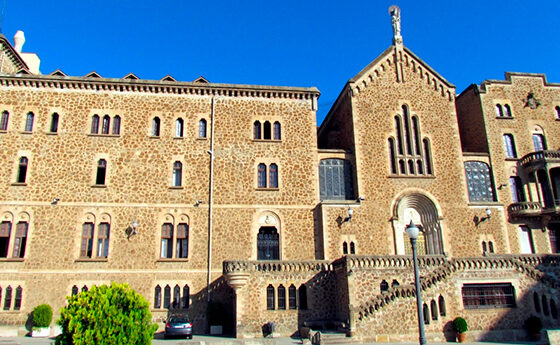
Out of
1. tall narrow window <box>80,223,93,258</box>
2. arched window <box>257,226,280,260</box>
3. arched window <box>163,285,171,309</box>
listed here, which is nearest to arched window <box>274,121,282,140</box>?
arched window <box>257,226,280,260</box>

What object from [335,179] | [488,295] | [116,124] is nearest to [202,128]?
[116,124]

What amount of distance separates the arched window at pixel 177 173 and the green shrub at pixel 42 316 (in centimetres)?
997

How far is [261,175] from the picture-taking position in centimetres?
3084

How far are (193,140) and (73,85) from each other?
8551 mm

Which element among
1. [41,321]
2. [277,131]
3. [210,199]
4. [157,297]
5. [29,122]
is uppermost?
[29,122]

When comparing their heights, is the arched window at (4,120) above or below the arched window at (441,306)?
above

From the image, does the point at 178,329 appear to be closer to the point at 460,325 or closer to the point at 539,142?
the point at 460,325

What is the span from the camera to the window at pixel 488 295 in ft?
80.5

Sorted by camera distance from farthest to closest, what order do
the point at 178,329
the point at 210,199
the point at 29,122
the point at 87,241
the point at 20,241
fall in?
1. the point at 29,122
2. the point at 210,199
3. the point at 87,241
4. the point at 20,241
5. the point at 178,329

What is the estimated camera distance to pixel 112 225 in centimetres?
2836

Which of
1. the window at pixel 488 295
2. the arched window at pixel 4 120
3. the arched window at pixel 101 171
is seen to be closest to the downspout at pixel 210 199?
the arched window at pixel 101 171

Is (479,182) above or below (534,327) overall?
above

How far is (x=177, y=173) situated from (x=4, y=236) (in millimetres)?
10588

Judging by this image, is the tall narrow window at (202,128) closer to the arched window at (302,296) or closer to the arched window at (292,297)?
the arched window at (292,297)
